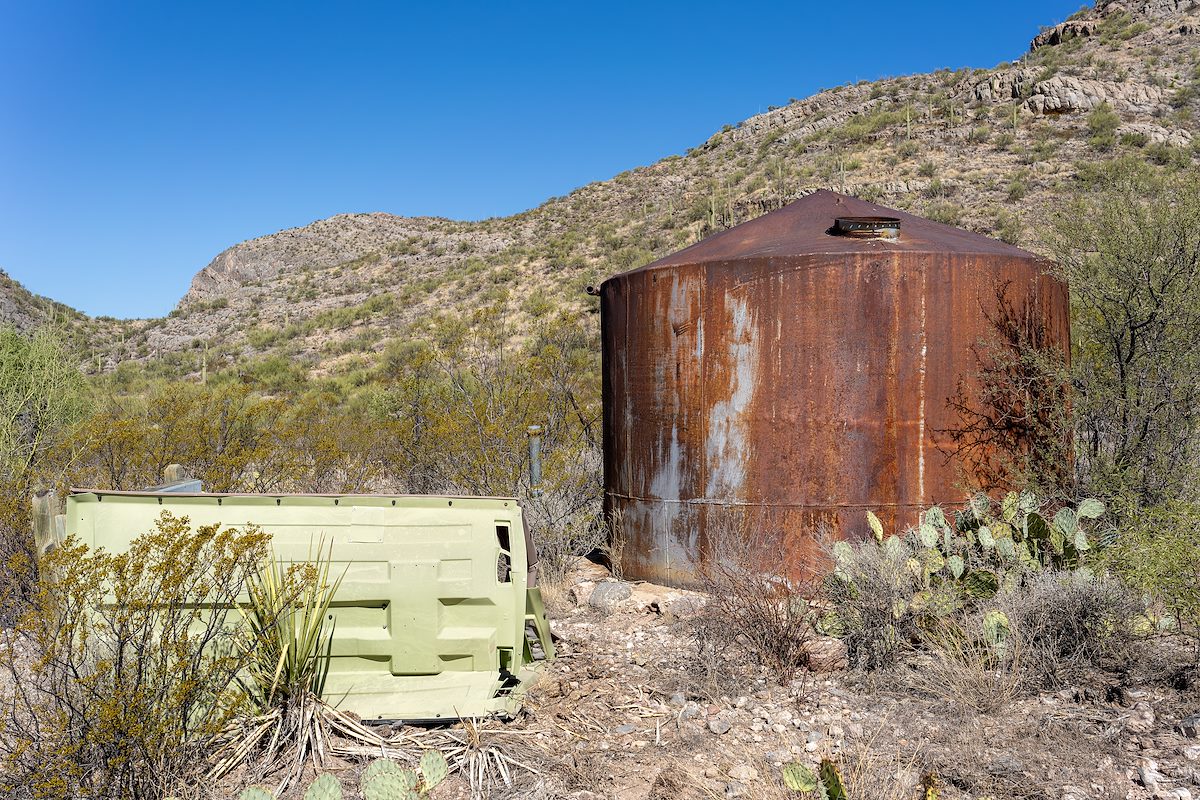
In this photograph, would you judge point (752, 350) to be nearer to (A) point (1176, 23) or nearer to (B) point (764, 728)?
(B) point (764, 728)

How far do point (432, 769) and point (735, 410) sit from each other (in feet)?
15.0

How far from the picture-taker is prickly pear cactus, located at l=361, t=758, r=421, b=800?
409 centimetres

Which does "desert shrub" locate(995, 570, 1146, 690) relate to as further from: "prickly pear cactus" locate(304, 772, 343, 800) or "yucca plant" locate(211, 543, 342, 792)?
"yucca plant" locate(211, 543, 342, 792)

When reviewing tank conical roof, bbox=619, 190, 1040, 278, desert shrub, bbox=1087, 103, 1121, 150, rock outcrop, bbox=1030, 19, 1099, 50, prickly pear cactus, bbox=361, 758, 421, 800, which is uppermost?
rock outcrop, bbox=1030, 19, 1099, 50

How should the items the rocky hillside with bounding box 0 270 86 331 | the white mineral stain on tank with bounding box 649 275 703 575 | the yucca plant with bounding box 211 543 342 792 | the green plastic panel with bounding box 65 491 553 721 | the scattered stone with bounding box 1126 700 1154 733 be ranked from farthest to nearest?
1. the rocky hillside with bounding box 0 270 86 331
2. the white mineral stain on tank with bounding box 649 275 703 575
3. the green plastic panel with bounding box 65 491 553 721
4. the scattered stone with bounding box 1126 700 1154 733
5. the yucca plant with bounding box 211 543 342 792

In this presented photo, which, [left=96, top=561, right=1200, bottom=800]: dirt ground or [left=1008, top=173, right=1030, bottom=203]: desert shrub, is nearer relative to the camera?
[left=96, top=561, right=1200, bottom=800]: dirt ground

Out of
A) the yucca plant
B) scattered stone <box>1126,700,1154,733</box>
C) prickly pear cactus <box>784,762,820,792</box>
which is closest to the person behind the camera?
prickly pear cactus <box>784,762,820,792</box>

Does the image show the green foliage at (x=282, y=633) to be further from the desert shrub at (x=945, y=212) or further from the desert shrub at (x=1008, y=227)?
the desert shrub at (x=945, y=212)

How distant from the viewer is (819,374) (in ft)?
25.7

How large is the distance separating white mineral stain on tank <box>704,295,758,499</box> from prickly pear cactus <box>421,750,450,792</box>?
4.24 metres

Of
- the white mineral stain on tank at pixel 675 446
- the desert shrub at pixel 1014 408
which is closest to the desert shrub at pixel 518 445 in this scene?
the white mineral stain on tank at pixel 675 446

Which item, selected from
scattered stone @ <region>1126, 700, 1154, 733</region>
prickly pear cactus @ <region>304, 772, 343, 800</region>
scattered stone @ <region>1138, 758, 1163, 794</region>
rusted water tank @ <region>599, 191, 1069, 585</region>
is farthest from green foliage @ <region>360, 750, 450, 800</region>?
rusted water tank @ <region>599, 191, 1069, 585</region>

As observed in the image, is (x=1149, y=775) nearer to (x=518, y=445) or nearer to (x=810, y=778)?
(x=810, y=778)

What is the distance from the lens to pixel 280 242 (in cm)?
5506
